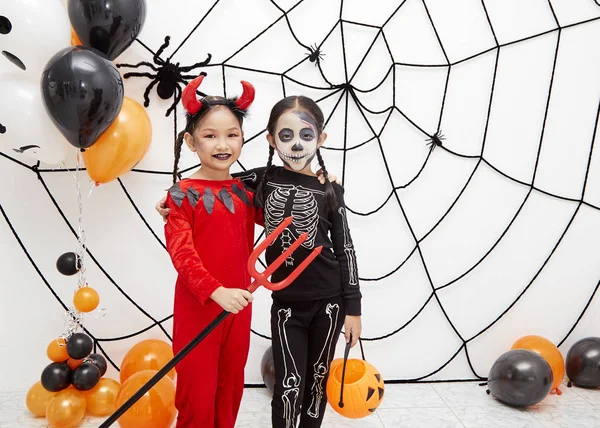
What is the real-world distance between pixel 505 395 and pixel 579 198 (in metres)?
0.91

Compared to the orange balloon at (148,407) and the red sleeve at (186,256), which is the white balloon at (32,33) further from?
the orange balloon at (148,407)

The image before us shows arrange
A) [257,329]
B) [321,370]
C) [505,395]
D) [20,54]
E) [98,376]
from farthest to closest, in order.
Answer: [257,329] < [505,395] < [98,376] < [321,370] < [20,54]

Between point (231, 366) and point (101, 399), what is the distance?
683mm

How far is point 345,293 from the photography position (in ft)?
5.65

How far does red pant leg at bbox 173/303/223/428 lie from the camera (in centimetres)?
162

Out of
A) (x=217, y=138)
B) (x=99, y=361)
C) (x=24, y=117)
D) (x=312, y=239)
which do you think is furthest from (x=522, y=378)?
(x=24, y=117)

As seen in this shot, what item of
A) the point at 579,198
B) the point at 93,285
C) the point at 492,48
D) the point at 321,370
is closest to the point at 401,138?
the point at 492,48

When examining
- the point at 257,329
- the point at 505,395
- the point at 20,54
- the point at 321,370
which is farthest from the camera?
the point at 257,329

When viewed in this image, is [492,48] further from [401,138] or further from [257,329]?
[257,329]

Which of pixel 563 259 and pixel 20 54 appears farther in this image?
pixel 563 259

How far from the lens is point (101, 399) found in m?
2.09

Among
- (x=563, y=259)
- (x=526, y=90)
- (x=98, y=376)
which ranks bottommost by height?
(x=98, y=376)

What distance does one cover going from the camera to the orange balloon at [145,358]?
2.12m

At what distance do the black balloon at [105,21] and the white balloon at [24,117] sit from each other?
210 millimetres
